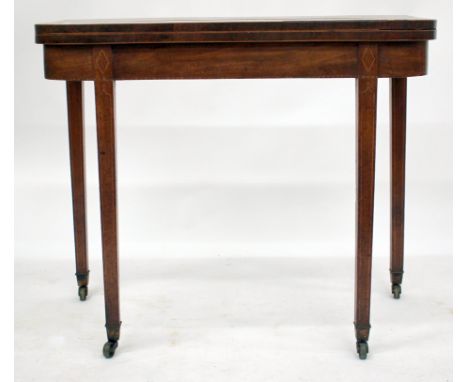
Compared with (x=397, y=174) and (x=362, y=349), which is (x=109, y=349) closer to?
(x=362, y=349)

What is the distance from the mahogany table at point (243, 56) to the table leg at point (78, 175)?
50 centimetres

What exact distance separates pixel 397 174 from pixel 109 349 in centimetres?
123

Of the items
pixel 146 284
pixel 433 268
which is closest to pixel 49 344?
pixel 146 284

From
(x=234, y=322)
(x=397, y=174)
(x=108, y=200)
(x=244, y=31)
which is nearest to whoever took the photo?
(x=244, y=31)

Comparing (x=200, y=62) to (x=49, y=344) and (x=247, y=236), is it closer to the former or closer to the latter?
(x=49, y=344)

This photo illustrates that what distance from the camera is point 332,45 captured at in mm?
2959

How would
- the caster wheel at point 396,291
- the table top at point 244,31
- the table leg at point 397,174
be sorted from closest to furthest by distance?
the table top at point 244,31
the table leg at point 397,174
the caster wheel at point 396,291

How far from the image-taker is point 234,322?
3408mm

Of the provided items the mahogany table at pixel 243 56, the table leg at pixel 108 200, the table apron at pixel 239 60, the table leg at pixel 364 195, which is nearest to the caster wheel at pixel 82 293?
the table leg at pixel 108 200

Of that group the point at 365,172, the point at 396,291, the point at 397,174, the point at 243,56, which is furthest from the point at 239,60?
the point at 396,291

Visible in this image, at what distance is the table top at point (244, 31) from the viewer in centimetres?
293

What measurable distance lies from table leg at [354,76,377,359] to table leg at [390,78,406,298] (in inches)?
21.9

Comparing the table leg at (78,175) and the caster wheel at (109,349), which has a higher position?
the table leg at (78,175)

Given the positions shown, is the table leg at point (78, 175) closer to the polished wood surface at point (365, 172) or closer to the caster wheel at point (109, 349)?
the caster wheel at point (109, 349)
